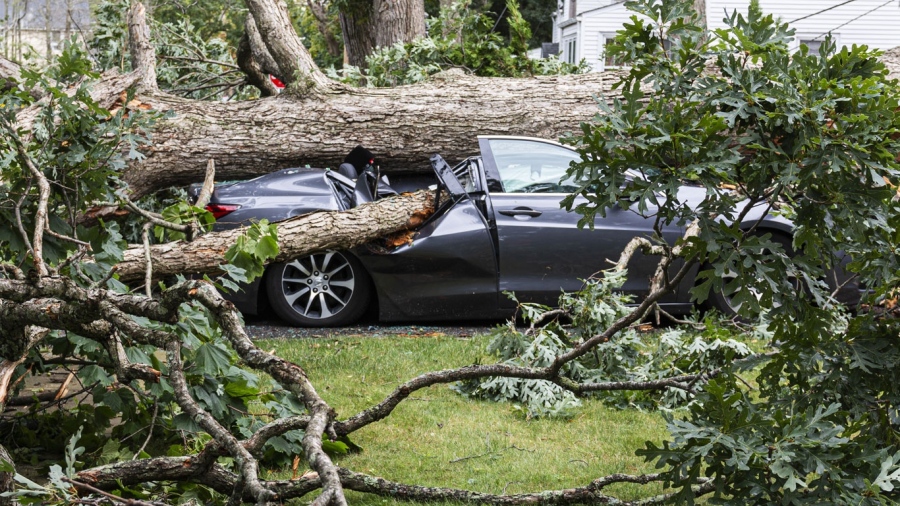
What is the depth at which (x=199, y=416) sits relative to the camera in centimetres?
264

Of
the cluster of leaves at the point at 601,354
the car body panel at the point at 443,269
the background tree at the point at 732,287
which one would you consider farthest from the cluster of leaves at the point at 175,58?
the background tree at the point at 732,287

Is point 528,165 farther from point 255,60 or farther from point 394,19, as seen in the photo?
point 394,19

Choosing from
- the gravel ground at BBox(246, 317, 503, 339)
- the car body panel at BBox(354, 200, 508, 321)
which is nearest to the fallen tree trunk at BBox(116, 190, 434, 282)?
the car body panel at BBox(354, 200, 508, 321)

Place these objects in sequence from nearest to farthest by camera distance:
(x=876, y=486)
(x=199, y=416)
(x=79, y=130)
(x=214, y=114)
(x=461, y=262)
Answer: (x=199, y=416)
(x=876, y=486)
(x=79, y=130)
(x=461, y=262)
(x=214, y=114)

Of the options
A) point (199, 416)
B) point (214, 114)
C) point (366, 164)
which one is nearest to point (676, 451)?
point (199, 416)

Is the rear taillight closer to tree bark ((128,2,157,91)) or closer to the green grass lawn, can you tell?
tree bark ((128,2,157,91))

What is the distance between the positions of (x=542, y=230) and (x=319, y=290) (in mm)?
2045

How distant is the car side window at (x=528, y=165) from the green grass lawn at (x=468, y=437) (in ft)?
6.03

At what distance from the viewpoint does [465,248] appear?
7941 millimetres

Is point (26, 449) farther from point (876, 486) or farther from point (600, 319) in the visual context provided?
point (876, 486)

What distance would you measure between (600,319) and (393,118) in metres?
3.41

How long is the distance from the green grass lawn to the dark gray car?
119cm

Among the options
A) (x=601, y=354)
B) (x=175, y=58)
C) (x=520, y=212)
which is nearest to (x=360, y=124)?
(x=520, y=212)

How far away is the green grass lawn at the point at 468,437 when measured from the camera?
4.51 m
